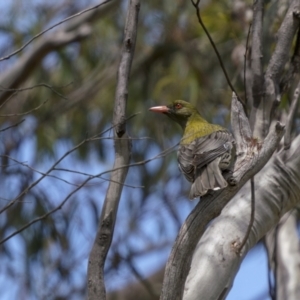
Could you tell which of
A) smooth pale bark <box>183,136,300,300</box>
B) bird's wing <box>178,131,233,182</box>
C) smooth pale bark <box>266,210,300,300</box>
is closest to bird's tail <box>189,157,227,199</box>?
bird's wing <box>178,131,233,182</box>

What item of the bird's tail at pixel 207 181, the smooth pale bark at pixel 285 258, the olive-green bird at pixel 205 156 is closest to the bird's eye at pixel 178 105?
the olive-green bird at pixel 205 156

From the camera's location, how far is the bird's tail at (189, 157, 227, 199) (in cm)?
370

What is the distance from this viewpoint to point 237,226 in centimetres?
406

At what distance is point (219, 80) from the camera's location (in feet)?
28.6

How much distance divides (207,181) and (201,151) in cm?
64

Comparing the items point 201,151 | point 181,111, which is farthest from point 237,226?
point 181,111

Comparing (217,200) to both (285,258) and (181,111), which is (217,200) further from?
(285,258)

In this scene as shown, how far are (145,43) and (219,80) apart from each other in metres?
1.30

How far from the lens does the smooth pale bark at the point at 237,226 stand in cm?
379

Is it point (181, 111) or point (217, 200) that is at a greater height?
point (181, 111)

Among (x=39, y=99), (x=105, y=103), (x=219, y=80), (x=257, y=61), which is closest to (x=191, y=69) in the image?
(x=219, y=80)

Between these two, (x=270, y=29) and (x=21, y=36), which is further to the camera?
(x=21, y=36)

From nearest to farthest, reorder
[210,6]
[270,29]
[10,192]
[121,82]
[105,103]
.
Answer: [121,82] < [270,29] < [10,192] < [210,6] < [105,103]

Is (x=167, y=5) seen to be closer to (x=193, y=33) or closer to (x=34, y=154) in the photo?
(x=193, y=33)
